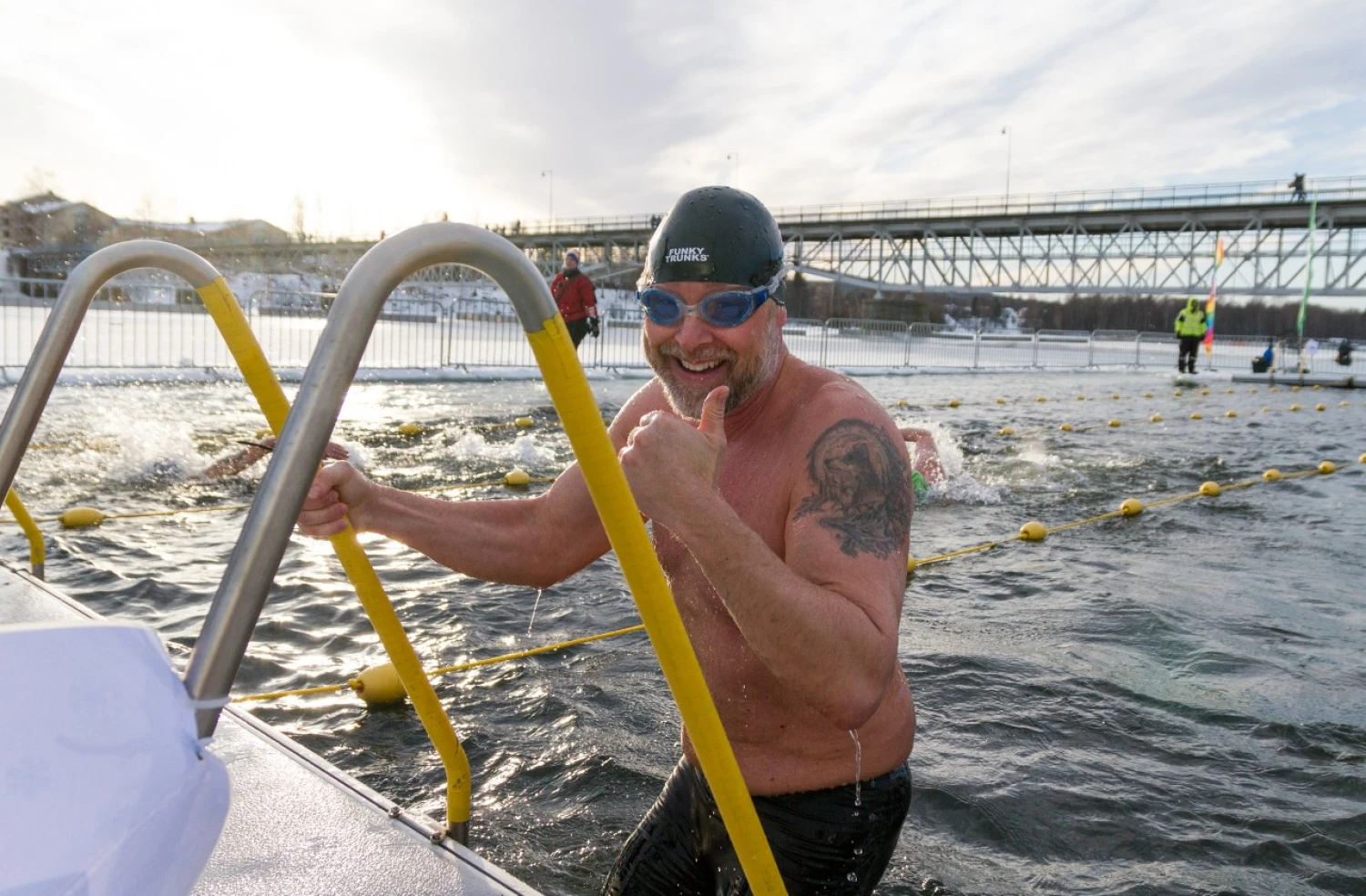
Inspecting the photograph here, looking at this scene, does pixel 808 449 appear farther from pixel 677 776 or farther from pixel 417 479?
pixel 417 479

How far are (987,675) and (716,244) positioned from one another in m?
3.23

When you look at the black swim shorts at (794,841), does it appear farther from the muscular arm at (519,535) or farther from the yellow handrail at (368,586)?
the muscular arm at (519,535)

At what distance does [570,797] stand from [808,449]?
189 cm

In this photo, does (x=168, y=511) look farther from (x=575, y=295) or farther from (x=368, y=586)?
(x=575, y=295)

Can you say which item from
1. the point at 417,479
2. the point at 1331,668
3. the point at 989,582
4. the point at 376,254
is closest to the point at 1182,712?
the point at 1331,668

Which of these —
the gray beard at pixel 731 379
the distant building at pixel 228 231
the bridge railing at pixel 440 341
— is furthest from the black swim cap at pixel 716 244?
the distant building at pixel 228 231

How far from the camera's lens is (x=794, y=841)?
2.12 meters

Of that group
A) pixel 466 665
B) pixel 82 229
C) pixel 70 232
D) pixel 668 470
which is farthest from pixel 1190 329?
pixel 82 229

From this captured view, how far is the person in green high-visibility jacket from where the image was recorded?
82.2 feet

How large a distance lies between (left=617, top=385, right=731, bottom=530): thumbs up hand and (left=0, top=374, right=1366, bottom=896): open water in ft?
3.00

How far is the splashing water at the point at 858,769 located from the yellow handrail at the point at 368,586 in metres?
0.88

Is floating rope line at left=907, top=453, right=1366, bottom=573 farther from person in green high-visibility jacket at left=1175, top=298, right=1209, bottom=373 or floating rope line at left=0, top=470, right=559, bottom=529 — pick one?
person in green high-visibility jacket at left=1175, top=298, right=1209, bottom=373

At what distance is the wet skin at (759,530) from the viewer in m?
1.63

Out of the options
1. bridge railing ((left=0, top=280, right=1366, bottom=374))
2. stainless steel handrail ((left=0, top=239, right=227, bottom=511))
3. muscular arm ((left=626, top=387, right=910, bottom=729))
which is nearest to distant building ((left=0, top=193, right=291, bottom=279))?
bridge railing ((left=0, top=280, right=1366, bottom=374))
